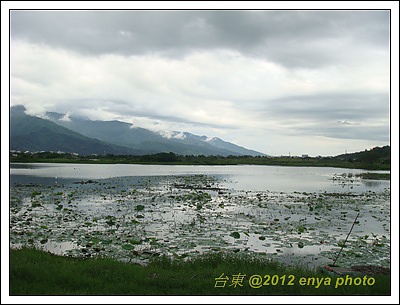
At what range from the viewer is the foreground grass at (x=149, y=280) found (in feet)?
22.5

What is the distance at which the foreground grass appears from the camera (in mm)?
6844

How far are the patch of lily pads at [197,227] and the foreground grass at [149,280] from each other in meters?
1.88

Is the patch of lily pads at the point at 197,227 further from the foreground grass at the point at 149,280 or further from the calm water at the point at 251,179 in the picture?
the calm water at the point at 251,179

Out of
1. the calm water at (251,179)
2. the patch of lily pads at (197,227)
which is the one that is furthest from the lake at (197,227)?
the calm water at (251,179)

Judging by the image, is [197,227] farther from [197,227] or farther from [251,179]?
[251,179]

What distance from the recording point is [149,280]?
7.38m

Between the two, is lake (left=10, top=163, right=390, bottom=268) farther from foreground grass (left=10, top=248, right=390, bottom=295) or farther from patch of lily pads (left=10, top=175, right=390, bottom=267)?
foreground grass (left=10, top=248, right=390, bottom=295)

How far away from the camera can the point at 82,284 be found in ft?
23.2

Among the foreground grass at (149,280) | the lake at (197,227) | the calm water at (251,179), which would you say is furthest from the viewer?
the calm water at (251,179)

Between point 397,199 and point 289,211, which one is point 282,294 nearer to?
point 397,199

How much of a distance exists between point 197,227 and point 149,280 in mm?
7135

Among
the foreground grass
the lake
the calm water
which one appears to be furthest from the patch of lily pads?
the calm water

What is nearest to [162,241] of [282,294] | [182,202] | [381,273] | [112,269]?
[112,269]

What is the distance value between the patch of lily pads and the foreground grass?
1.88 metres
